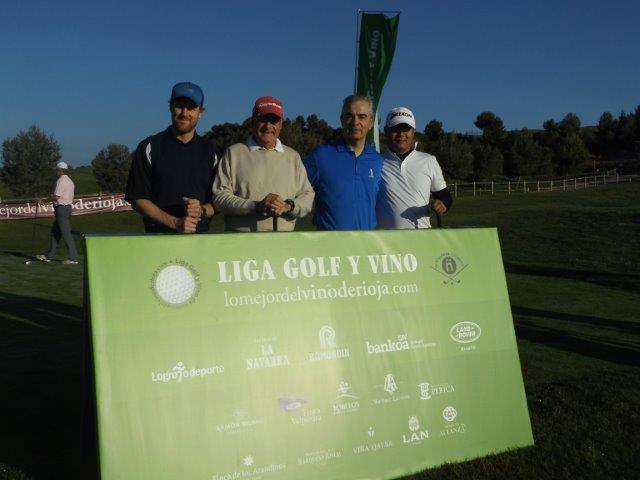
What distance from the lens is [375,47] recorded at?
15.0 meters

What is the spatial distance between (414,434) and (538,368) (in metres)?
2.69

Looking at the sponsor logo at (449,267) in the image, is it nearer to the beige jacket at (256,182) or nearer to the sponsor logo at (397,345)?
the sponsor logo at (397,345)

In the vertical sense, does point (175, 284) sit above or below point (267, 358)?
above

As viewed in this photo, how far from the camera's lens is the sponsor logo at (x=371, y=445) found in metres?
3.46

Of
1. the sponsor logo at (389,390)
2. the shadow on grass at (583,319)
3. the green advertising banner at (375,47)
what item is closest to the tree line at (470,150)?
the green advertising banner at (375,47)

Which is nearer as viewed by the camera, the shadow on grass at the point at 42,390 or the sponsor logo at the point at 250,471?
the sponsor logo at the point at 250,471

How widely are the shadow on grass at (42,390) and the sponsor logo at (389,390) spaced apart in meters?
1.52

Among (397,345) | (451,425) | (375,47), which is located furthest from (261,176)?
(375,47)

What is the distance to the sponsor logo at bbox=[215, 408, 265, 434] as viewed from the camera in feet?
10.3

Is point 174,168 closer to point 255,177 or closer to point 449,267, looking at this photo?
point 255,177

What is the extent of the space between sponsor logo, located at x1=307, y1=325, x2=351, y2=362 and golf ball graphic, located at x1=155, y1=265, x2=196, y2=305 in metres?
0.74

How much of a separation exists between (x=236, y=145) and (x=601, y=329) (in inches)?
208

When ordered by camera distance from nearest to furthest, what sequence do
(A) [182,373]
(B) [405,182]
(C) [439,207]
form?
1. (A) [182,373]
2. (C) [439,207]
3. (B) [405,182]

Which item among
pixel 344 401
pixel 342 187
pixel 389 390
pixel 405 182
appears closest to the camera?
pixel 344 401
